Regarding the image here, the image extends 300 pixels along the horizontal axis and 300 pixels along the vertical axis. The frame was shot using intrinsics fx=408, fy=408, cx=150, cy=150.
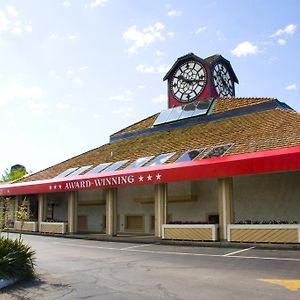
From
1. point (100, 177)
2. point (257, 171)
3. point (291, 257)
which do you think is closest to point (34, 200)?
point (100, 177)

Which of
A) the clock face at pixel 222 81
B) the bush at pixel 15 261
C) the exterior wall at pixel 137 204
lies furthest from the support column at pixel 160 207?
the clock face at pixel 222 81

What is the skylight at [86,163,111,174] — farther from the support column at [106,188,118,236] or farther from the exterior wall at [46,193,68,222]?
the exterior wall at [46,193,68,222]

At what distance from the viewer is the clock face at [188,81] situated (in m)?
31.7

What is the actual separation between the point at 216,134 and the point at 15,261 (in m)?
15.5

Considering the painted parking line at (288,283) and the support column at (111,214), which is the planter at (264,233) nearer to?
the painted parking line at (288,283)

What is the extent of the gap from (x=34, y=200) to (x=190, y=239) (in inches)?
761

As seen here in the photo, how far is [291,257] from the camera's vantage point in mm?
12875

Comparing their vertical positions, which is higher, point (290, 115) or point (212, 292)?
point (290, 115)

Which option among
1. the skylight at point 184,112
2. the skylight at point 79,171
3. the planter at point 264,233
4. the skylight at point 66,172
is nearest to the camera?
the planter at point 264,233

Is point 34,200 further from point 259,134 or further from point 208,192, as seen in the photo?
point 259,134

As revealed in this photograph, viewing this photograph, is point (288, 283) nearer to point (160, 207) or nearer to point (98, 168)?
point (160, 207)

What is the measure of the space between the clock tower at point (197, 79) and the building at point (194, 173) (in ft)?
0.27

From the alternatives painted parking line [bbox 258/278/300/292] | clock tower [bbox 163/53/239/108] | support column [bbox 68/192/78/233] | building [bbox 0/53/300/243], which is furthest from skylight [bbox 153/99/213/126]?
painted parking line [bbox 258/278/300/292]

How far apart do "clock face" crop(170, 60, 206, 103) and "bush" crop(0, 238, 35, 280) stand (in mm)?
22970
